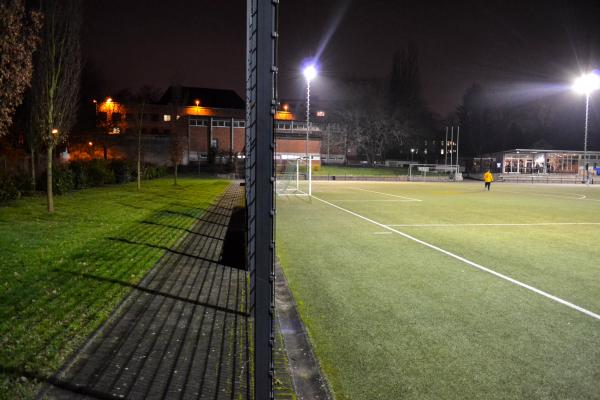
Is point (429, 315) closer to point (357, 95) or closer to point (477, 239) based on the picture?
point (477, 239)

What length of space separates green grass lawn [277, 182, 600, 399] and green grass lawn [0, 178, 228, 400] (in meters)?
2.50

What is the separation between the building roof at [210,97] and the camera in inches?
3295

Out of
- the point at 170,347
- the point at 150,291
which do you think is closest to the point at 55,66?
the point at 150,291

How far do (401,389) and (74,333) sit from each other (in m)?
3.32

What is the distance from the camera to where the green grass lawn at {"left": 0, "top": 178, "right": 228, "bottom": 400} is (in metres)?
4.12

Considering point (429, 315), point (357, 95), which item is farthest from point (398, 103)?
point (429, 315)

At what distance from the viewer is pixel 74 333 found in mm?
4637

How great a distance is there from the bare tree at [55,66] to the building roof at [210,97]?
226 feet

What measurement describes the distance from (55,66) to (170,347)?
1325cm

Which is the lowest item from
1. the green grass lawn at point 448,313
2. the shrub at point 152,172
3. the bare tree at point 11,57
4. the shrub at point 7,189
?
the green grass lawn at point 448,313

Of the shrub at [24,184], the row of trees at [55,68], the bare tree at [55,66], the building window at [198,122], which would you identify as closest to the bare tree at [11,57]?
the row of trees at [55,68]

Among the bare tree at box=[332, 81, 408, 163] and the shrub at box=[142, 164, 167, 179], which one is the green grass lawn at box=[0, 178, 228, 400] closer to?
the shrub at box=[142, 164, 167, 179]

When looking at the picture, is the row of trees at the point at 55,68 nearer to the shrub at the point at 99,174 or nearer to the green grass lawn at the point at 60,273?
the green grass lawn at the point at 60,273

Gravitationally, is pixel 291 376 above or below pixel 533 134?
below
